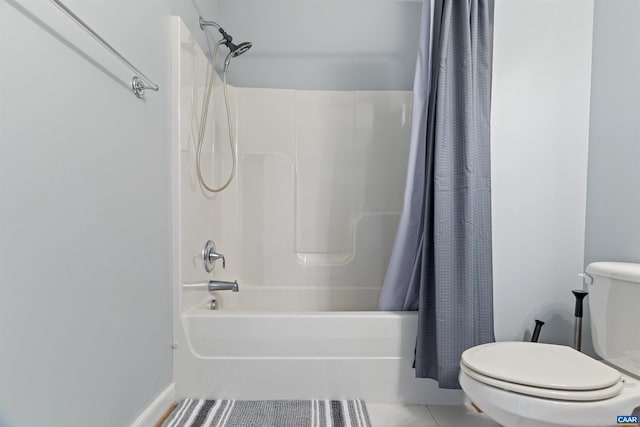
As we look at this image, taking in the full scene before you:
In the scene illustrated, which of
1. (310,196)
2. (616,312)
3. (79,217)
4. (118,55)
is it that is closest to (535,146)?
(616,312)

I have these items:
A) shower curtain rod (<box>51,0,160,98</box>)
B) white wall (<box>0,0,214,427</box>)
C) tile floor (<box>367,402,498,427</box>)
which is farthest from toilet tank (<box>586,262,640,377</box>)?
shower curtain rod (<box>51,0,160,98</box>)

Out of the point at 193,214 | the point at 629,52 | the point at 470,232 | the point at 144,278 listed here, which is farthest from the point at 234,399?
the point at 629,52

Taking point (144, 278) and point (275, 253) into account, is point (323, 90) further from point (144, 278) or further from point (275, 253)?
point (144, 278)

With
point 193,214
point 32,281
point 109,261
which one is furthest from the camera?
point 193,214

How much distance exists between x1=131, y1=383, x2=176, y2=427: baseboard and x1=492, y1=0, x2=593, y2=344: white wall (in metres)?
1.40

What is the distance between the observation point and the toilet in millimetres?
1256

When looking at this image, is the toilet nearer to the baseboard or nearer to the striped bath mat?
the striped bath mat

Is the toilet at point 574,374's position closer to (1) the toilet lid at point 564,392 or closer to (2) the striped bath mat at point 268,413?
(1) the toilet lid at point 564,392

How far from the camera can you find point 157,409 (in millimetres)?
1719

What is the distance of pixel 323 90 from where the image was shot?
2719 millimetres

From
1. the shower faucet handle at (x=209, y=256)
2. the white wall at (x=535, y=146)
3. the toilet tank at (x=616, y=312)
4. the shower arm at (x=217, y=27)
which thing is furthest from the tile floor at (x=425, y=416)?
the shower arm at (x=217, y=27)

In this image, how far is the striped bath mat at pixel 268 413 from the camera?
68.0 inches

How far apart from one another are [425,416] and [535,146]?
1230mm

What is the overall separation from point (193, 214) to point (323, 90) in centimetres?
114
